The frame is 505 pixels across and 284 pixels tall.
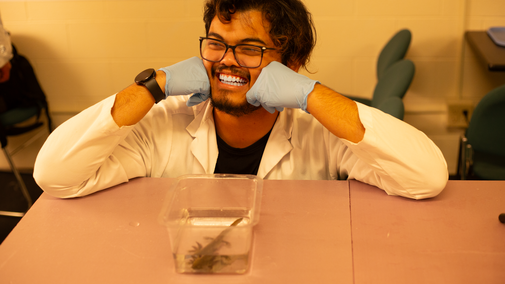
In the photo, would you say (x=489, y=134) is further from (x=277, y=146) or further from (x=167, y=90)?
(x=167, y=90)

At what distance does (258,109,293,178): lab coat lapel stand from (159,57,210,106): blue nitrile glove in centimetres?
28

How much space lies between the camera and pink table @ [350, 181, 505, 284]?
3.04 ft

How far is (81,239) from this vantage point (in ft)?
3.44

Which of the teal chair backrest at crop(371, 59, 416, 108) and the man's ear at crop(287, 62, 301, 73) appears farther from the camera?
the teal chair backrest at crop(371, 59, 416, 108)

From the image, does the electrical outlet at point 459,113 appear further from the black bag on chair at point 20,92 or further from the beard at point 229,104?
the black bag on chair at point 20,92

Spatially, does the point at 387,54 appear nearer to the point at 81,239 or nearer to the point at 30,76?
the point at 81,239

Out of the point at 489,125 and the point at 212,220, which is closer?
the point at 212,220

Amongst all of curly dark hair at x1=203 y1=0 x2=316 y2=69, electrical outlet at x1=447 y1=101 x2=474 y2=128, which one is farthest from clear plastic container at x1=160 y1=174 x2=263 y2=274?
electrical outlet at x1=447 y1=101 x2=474 y2=128

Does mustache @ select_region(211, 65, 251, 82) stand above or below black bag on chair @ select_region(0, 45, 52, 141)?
above

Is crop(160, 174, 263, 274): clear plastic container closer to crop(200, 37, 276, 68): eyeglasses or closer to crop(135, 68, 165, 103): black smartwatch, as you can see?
crop(135, 68, 165, 103): black smartwatch

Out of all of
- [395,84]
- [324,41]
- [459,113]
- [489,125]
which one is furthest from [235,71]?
[459,113]

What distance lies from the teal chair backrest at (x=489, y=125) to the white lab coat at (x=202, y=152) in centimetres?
66

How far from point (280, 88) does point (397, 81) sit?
757 mm

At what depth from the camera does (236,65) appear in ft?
4.61
